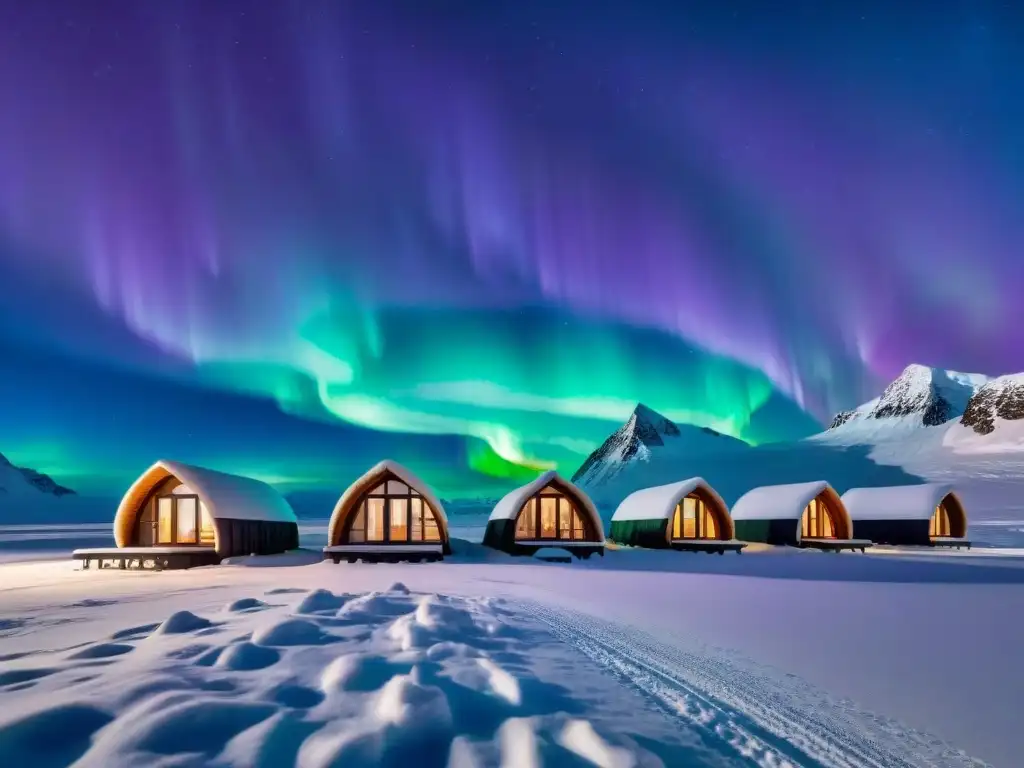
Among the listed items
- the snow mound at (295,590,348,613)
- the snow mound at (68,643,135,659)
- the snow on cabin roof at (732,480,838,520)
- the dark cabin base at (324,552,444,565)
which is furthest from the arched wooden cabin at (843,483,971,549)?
the snow mound at (68,643,135,659)

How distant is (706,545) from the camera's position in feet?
114

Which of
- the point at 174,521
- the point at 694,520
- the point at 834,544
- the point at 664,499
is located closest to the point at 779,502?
the point at 834,544

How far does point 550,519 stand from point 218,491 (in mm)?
13442

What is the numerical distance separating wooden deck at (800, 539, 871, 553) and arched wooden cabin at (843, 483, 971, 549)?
574 cm

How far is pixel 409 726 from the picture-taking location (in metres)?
6.00

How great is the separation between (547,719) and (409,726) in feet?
3.72

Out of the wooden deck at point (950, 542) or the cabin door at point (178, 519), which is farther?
the wooden deck at point (950, 542)

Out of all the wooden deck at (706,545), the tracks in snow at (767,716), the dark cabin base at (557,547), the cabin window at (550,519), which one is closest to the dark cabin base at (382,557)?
the dark cabin base at (557,547)

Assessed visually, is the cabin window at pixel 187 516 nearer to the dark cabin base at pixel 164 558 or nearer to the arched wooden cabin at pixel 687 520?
the dark cabin base at pixel 164 558

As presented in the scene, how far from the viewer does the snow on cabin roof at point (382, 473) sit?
28.7 m

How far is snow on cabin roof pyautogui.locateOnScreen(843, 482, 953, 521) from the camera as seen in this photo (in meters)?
43.0

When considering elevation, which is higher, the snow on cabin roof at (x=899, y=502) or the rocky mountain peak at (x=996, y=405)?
the rocky mountain peak at (x=996, y=405)

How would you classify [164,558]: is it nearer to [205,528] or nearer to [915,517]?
[205,528]

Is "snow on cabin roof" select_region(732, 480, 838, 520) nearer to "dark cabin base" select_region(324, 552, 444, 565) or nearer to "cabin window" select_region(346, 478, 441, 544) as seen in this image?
"cabin window" select_region(346, 478, 441, 544)
